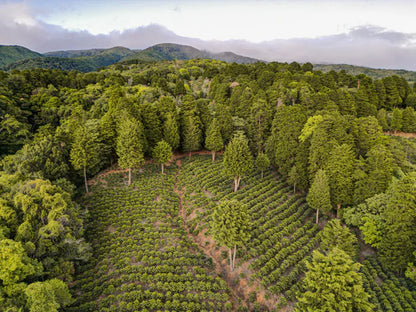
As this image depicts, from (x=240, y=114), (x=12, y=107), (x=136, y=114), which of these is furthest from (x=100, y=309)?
(x=12, y=107)

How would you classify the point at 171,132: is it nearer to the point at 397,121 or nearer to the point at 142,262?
the point at 142,262

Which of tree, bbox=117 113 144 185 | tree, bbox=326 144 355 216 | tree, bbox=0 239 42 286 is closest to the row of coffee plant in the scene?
tree, bbox=326 144 355 216

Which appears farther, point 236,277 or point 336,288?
point 236,277

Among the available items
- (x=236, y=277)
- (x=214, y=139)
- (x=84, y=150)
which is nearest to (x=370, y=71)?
(x=214, y=139)

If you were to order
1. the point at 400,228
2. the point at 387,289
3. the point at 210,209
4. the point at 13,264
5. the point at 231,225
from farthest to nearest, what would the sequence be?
the point at 210,209
the point at 400,228
the point at 387,289
the point at 231,225
the point at 13,264

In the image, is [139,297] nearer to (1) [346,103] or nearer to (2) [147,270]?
(2) [147,270]

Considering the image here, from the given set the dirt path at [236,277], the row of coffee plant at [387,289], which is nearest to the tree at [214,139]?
the dirt path at [236,277]

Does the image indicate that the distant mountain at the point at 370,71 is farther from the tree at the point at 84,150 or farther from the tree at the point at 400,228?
the tree at the point at 84,150
